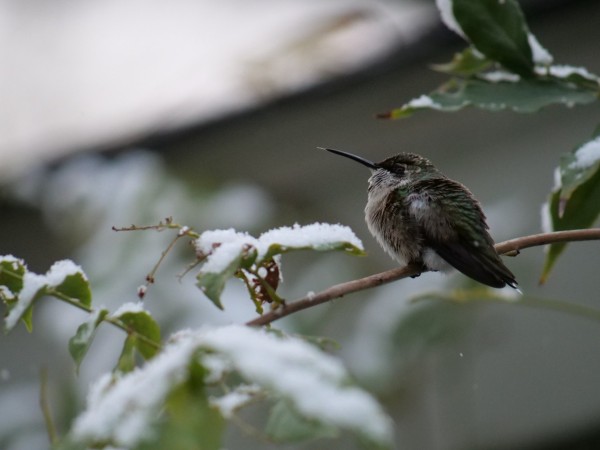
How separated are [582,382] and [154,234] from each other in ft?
10.5

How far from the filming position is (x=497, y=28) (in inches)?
64.3

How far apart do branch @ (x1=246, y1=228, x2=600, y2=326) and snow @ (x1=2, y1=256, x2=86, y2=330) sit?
28cm

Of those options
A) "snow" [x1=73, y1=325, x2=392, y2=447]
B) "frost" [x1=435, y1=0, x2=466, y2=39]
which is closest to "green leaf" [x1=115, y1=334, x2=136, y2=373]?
"snow" [x1=73, y1=325, x2=392, y2=447]

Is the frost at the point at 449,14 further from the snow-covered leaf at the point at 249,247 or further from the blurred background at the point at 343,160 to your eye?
the blurred background at the point at 343,160

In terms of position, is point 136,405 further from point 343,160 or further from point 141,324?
point 343,160

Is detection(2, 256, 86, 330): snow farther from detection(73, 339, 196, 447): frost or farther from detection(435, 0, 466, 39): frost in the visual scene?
detection(435, 0, 466, 39): frost

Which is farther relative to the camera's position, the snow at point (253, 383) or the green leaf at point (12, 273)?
the green leaf at point (12, 273)

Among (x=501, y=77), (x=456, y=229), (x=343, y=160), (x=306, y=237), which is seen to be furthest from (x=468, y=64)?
(x=343, y=160)

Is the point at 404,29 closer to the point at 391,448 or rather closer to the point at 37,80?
the point at 37,80

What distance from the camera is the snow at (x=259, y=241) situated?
111 cm

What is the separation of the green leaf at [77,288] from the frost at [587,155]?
755 millimetres

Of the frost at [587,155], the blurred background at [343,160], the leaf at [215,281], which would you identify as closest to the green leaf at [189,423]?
the leaf at [215,281]

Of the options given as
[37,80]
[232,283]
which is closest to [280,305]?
[232,283]

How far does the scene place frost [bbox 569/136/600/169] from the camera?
1.40 metres
